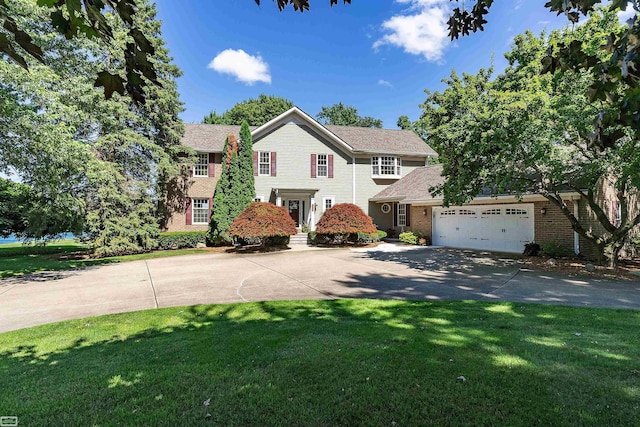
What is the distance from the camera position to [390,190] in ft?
79.6

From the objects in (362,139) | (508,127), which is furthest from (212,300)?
(362,139)

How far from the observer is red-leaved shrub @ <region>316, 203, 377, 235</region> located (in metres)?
19.3

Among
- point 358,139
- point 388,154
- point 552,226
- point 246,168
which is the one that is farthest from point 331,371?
point 358,139

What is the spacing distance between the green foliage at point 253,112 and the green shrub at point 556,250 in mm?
34118

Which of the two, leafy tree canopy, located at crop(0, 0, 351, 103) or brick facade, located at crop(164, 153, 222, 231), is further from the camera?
brick facade, located at crop(164, 153, 222, 231)

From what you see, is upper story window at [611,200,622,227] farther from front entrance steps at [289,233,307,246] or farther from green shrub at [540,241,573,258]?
front entrance steps at [289,233,307,246]

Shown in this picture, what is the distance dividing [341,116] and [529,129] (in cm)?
4808

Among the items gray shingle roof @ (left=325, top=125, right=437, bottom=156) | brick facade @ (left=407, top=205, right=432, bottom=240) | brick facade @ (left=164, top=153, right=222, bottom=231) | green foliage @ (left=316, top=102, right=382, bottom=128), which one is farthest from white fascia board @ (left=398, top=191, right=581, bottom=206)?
green foliage @ (left=316, top=102, right=382, bottom=128)

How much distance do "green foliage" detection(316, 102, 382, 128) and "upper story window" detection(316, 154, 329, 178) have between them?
32564 millimetres

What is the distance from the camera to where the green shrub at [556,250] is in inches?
543

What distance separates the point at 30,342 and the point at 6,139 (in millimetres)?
7274

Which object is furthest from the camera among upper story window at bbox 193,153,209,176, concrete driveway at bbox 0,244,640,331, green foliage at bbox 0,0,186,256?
upper story window at bbox 193,153,209,176

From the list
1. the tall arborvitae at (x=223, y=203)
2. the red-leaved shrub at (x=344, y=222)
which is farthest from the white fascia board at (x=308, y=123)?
the red-leaved shrub at (x=344, y=222)

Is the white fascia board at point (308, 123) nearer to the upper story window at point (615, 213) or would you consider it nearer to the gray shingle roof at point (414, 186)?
the gray shingle roof at point (414, 186)
